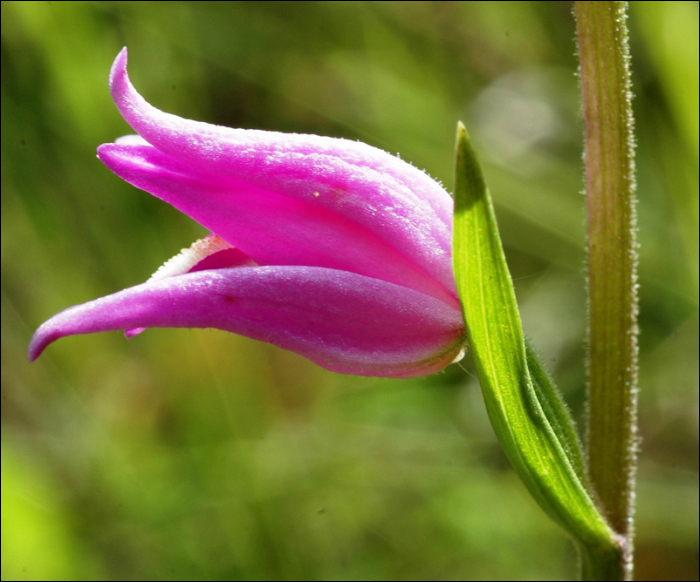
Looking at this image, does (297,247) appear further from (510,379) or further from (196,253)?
(510,379)

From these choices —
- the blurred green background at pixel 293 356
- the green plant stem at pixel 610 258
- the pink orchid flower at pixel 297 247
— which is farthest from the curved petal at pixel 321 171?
the blurred green background at pixel 293 356

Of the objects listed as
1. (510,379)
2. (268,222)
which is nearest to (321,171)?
(268,222)

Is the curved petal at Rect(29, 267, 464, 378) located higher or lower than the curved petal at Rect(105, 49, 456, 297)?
lower

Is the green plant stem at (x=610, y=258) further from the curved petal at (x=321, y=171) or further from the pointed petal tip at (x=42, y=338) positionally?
the pointed petal tip at (x=42, y=338)

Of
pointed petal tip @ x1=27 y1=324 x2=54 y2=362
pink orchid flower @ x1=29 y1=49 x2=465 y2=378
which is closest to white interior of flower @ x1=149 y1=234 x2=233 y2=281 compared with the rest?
pink orchid flower @ x1=29 y1=49 x2=465 y2=378

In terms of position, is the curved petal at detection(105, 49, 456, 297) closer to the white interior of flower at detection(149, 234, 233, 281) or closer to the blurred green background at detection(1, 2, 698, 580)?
the white interior of flower at detection(149, 234, 233, 281)

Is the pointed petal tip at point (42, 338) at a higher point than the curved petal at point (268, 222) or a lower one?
lower
